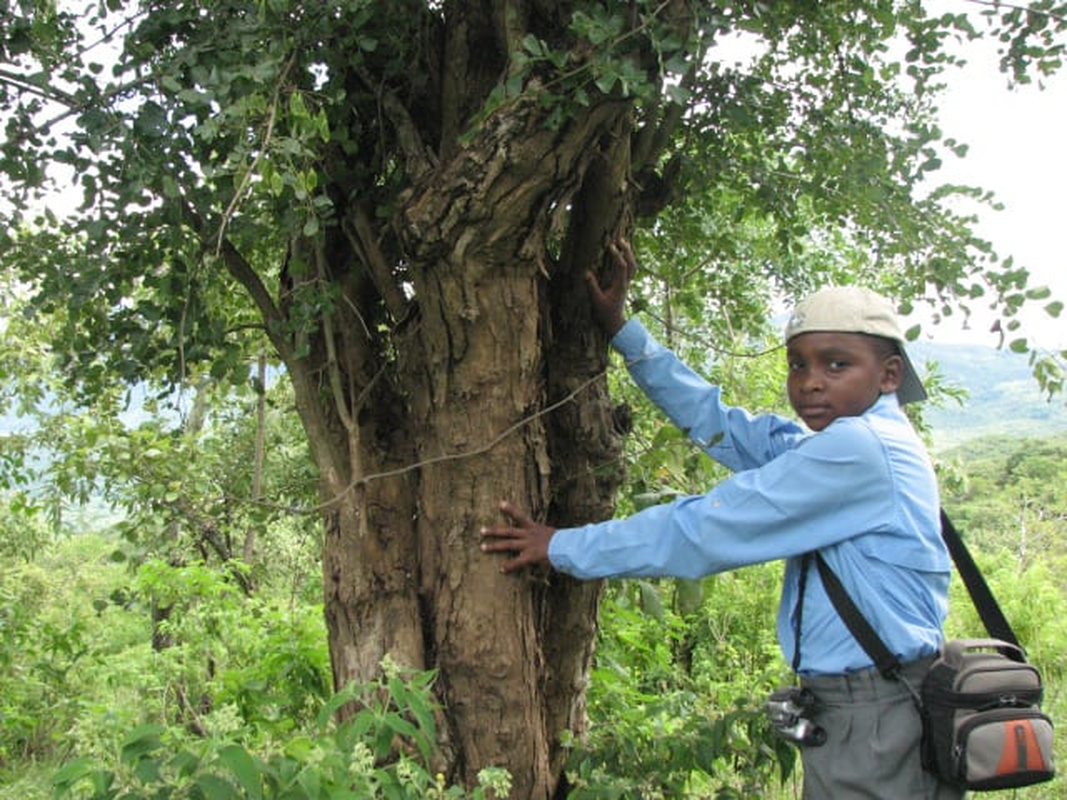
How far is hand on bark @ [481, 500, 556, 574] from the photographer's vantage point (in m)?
2.51

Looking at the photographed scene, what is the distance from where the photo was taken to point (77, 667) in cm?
452

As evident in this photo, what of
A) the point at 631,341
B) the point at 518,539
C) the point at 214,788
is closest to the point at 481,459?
the point at 518,539

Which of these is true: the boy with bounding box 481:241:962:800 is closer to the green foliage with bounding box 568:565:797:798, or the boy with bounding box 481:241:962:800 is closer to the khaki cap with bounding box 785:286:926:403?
the khaki cap with bounding box 785:286:926:403

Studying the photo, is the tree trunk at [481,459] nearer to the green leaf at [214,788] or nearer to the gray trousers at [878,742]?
the gray trousers at [878,742]

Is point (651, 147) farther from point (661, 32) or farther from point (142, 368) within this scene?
point (142, 368)

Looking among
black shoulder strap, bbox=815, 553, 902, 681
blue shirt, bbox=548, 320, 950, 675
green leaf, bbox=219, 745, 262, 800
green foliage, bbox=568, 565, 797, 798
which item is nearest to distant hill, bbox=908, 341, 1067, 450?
green foliage, bbox=568, 565, 797, 798

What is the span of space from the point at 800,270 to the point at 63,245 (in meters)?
4.38

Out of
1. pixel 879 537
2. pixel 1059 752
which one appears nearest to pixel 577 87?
pixel 879 537

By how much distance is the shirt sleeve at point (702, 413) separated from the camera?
279 cm

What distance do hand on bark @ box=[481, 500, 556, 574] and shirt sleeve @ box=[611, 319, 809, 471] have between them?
0.63 m

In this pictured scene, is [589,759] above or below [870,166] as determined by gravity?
below

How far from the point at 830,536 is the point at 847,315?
1.90ft

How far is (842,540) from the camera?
7.23ft

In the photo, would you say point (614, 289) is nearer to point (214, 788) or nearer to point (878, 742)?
point (878, 742)
